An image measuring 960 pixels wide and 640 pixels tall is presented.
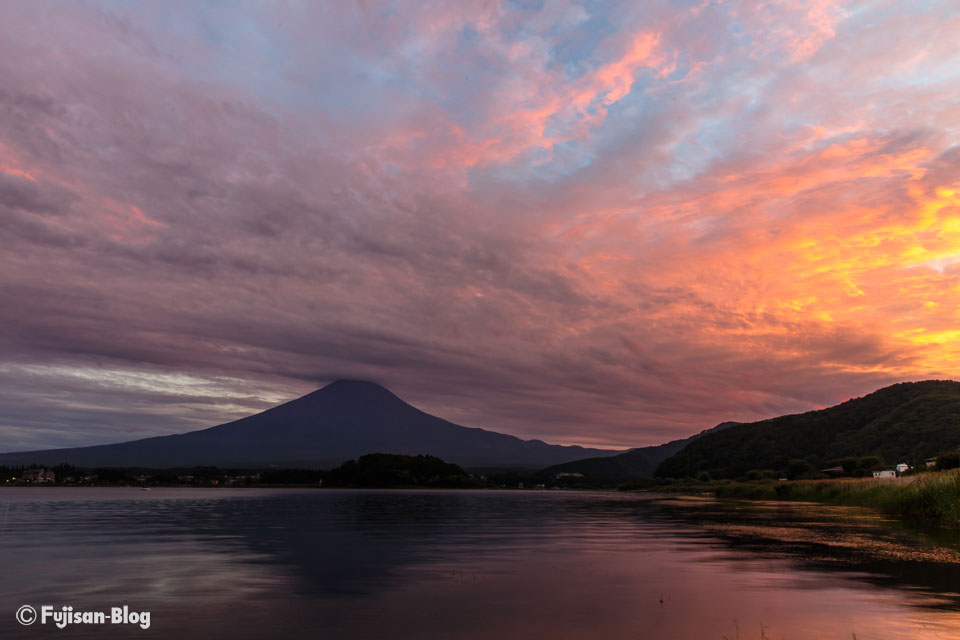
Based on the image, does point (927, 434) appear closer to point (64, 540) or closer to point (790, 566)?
point (790, 566)

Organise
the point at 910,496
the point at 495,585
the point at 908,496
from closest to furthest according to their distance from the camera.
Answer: the point at 495,585, the point at 910,496, the point at 908,496

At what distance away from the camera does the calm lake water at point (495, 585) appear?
47.8ft

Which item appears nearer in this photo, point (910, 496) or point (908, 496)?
point (910, 496)

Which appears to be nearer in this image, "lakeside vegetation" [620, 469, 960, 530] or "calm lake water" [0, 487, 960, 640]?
"calm lake water" [0, 487, 960, 640]

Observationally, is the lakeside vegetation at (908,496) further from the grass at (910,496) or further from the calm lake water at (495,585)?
the calm lake water at (495,585)

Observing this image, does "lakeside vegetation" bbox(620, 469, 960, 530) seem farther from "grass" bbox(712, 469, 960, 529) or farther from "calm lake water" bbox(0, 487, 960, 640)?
"calm lake water" bbox(0, 487, 960, 640)

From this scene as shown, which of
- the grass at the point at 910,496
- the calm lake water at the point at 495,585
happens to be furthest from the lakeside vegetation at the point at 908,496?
the calm lake water at the point at 495,585

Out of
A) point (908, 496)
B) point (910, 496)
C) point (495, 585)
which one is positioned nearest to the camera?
point (495, 585)

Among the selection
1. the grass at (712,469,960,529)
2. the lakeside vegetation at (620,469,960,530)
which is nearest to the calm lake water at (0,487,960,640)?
the grass at (712,469,960,529)

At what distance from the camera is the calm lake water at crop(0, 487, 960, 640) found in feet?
47.8

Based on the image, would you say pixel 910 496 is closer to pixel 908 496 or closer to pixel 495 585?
pixel 908 496

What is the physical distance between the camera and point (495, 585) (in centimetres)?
2002

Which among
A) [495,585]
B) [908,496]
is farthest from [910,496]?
[495,585]

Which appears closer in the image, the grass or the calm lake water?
the calm lake water
